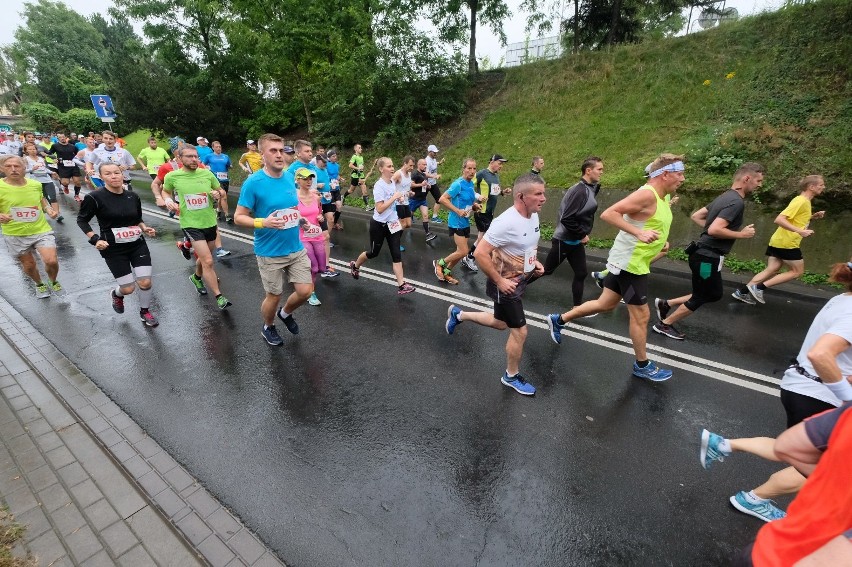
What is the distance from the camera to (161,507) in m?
2.66

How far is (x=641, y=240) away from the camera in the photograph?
3.70m

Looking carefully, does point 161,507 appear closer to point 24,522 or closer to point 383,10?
point 24,522

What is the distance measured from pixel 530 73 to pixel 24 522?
62.2ft

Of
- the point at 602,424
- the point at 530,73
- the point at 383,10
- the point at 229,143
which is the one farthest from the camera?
the point at 229,143

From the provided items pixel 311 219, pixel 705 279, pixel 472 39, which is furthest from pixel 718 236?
pixel 472 39

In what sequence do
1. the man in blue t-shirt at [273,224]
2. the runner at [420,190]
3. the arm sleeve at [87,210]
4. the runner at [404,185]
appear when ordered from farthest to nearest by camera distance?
1. the runner at [420,190]
2. the runner at [404,185]
3. the arm sleeve at [87,210]
4. the man in blue t-shirt at [273,224]

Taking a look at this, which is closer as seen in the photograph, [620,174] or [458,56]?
[620,174]

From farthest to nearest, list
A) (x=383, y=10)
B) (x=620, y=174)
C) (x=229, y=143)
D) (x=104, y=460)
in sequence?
(x=229, y=143)
(x=383, y=10)
(x=620, y=174)
(x=104, y=460)

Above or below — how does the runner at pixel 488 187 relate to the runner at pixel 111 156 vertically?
below

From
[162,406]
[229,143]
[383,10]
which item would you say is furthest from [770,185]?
[229,143]

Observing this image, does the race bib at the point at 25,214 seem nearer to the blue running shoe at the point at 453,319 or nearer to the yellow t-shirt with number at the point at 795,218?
the blue running shoe at the point at 453,319

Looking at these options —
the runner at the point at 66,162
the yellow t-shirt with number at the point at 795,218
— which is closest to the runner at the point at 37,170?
the runner at the point at 66,162

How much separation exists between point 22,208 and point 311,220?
12.7 feet

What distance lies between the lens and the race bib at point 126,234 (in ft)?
16.4
